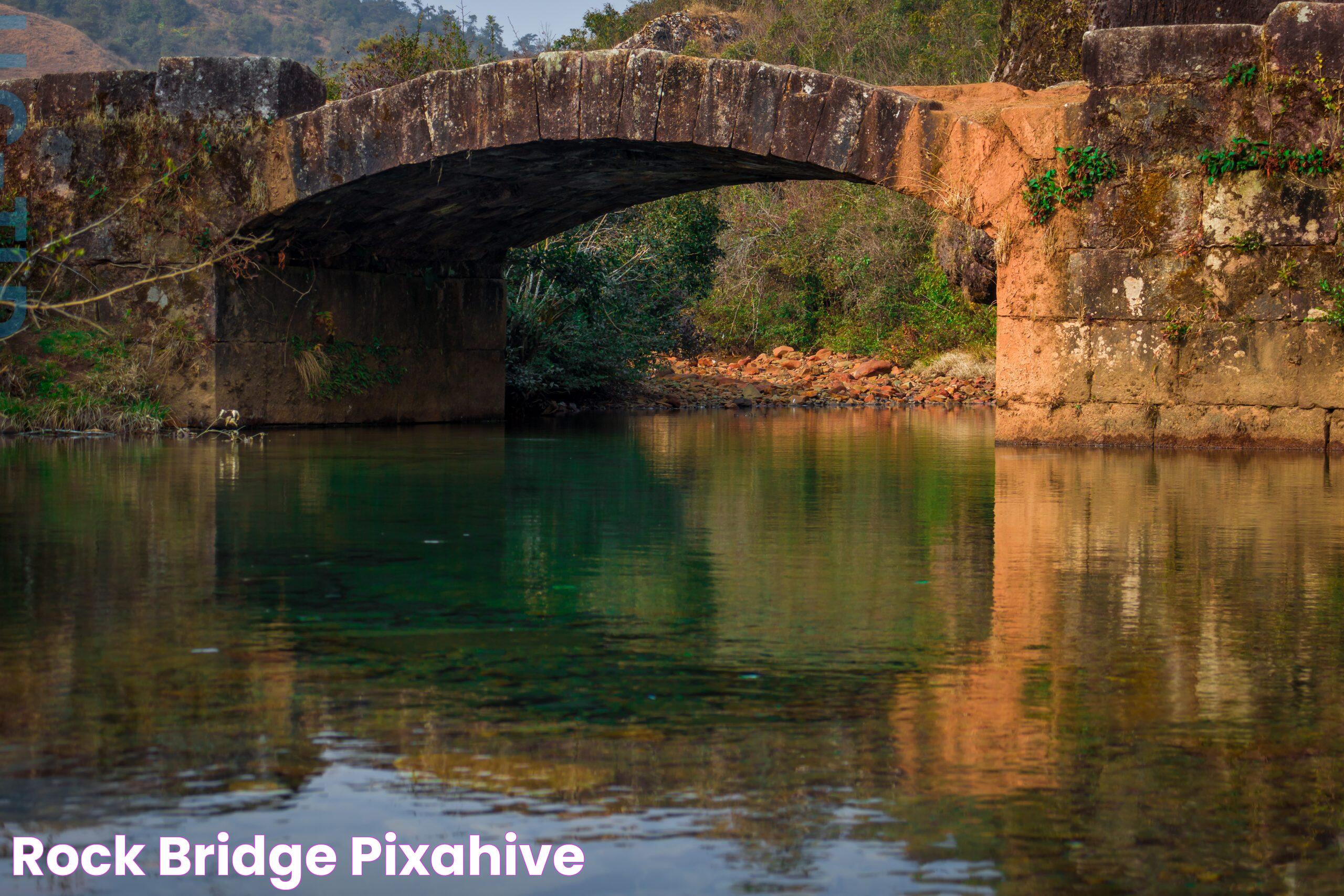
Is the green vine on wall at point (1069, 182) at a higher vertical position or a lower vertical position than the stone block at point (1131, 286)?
higher

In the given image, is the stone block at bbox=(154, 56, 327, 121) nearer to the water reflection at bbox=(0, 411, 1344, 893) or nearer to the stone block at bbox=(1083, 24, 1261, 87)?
the stone block at bbox=(1083, 24, 1261, 87)

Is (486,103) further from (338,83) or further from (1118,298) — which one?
(338,83)

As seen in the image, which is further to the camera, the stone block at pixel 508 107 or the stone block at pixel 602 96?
the stone block at pixel 508 107

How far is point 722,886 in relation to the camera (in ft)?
6.98

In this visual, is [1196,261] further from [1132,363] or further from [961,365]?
[961,365]

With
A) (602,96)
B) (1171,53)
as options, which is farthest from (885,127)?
(602,96)

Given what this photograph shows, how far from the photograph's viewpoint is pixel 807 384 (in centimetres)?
2220

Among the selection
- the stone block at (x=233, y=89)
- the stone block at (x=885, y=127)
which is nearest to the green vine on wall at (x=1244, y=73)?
the stone block at (x=885, y=127)

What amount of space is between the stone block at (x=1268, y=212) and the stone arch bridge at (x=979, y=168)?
13mm

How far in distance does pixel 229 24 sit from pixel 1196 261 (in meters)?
77.2

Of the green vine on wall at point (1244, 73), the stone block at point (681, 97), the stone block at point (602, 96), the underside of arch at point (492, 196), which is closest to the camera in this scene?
the green vine on wall at point (1244, 73)

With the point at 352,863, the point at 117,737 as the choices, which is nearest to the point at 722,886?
the point at 352,863

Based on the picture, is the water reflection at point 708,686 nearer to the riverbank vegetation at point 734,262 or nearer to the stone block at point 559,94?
the stone block at point 559,94

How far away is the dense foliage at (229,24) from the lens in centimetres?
7369
